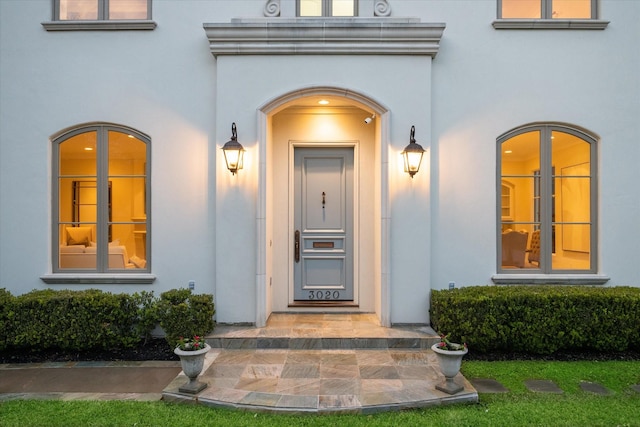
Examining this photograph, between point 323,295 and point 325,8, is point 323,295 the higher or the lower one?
the lower one

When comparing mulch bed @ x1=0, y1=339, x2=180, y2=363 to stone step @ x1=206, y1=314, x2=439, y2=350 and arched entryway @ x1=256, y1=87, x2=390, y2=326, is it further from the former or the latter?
arched entryway @ x1=256, y1=87, x2=390, y2=326

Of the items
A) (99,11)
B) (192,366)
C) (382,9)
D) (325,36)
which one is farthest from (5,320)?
(382,9)

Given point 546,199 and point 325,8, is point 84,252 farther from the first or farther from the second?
point 546,199

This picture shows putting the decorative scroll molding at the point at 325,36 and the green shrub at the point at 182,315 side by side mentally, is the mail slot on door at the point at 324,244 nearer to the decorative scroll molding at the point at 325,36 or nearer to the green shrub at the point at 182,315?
the green shrub at the point at 182,315

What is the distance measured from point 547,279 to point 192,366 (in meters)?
5.33

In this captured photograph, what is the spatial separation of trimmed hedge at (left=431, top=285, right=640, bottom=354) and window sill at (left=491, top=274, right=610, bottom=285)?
74 centimetres

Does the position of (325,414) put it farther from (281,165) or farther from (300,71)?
(300,71)

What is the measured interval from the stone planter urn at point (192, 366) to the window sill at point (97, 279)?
2369mm

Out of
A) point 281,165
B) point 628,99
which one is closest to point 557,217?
point 628,99

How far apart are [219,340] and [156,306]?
100 centimetres

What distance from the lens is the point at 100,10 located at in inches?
249

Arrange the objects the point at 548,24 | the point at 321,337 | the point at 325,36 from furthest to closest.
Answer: the point at 548,24, the point at 325,36, the point at 321,337

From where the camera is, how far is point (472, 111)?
6.20 meters

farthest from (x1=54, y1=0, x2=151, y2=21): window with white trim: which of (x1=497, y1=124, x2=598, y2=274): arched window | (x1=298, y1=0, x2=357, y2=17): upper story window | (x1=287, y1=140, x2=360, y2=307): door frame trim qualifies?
(x1=497, y1=124, x2=598, y2=274): arched window
